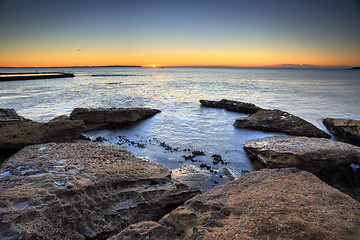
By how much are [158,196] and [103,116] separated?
39.9 feet

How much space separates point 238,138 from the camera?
44.1 feet

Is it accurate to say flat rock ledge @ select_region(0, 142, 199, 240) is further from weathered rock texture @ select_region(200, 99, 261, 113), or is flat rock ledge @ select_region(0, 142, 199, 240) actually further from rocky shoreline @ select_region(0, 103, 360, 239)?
weathered rock texture @ select_region(200, 99, 261, 113)

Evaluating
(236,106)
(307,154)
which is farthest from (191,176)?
(236,106)

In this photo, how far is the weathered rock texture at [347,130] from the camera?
40.6 ft

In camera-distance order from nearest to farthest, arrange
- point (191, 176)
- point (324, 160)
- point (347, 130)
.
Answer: point (324, 160) < point (191, 176) < point (347, 130)

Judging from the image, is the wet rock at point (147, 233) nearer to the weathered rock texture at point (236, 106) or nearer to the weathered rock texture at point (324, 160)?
the weathered rock texture at point (324, 160)

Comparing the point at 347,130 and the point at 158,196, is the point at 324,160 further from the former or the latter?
the point at 347,130

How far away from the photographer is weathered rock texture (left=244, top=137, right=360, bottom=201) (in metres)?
7.51

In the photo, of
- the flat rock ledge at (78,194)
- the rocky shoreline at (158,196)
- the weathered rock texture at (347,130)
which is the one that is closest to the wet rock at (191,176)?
the rocky shoreline at (158,196)

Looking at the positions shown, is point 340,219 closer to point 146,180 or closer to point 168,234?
point 168,234

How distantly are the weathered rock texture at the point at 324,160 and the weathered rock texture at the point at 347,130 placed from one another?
5186 mm

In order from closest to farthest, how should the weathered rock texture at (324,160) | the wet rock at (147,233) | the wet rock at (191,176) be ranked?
the wet rock at (147,233)
the weathered rock texture at (324,160)
the wet rock at (191,176)

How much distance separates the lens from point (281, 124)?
1469cm

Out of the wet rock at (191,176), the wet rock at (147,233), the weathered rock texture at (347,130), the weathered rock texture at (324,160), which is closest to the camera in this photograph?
the wet rock at (147,233)
